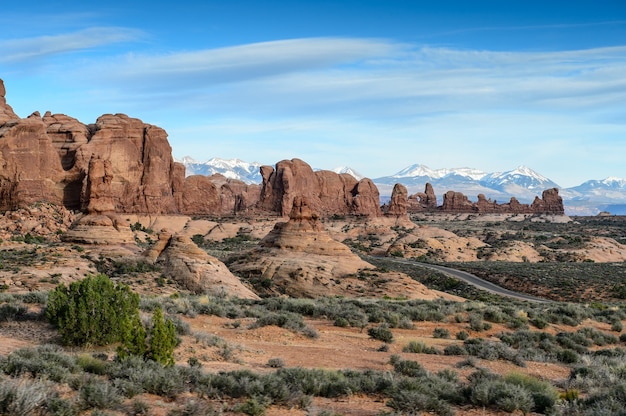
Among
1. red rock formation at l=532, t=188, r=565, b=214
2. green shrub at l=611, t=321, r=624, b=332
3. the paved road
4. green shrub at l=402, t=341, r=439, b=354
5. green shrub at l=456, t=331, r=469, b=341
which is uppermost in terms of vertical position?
red rock formation at l=532, t=188, r=565, b=214

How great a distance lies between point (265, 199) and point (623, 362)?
103 metres

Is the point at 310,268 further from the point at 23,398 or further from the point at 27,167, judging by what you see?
the point at 27,167

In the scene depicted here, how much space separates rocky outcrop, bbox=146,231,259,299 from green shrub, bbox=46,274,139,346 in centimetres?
1805

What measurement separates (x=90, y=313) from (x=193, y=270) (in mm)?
23408

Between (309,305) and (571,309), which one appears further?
(571,309)

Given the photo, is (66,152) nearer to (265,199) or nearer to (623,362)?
(265,199)

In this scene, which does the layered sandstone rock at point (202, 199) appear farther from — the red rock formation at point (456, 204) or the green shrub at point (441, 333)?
the green shrub at point (441, 333)

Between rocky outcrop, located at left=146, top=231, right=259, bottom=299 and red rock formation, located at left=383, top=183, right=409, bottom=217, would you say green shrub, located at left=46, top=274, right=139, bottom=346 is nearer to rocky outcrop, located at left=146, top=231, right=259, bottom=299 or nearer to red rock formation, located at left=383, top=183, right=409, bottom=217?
rocky outcrop, located at left=146, top=231, right=259, bottom=299

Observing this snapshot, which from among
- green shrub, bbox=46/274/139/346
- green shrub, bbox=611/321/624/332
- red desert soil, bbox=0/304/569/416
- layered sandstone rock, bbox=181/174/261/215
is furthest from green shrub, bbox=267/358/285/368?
layered sandstone rock, bbox=181/174/261/215

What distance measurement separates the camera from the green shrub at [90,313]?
15703 mm

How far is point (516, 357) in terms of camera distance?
59.4ft

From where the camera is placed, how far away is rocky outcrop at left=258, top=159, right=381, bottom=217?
11625 cm

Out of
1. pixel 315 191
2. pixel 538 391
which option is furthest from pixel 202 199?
pixel 538 391

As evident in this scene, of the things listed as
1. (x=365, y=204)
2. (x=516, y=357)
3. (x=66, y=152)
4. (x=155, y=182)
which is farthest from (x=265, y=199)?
(x=516, y=357)
